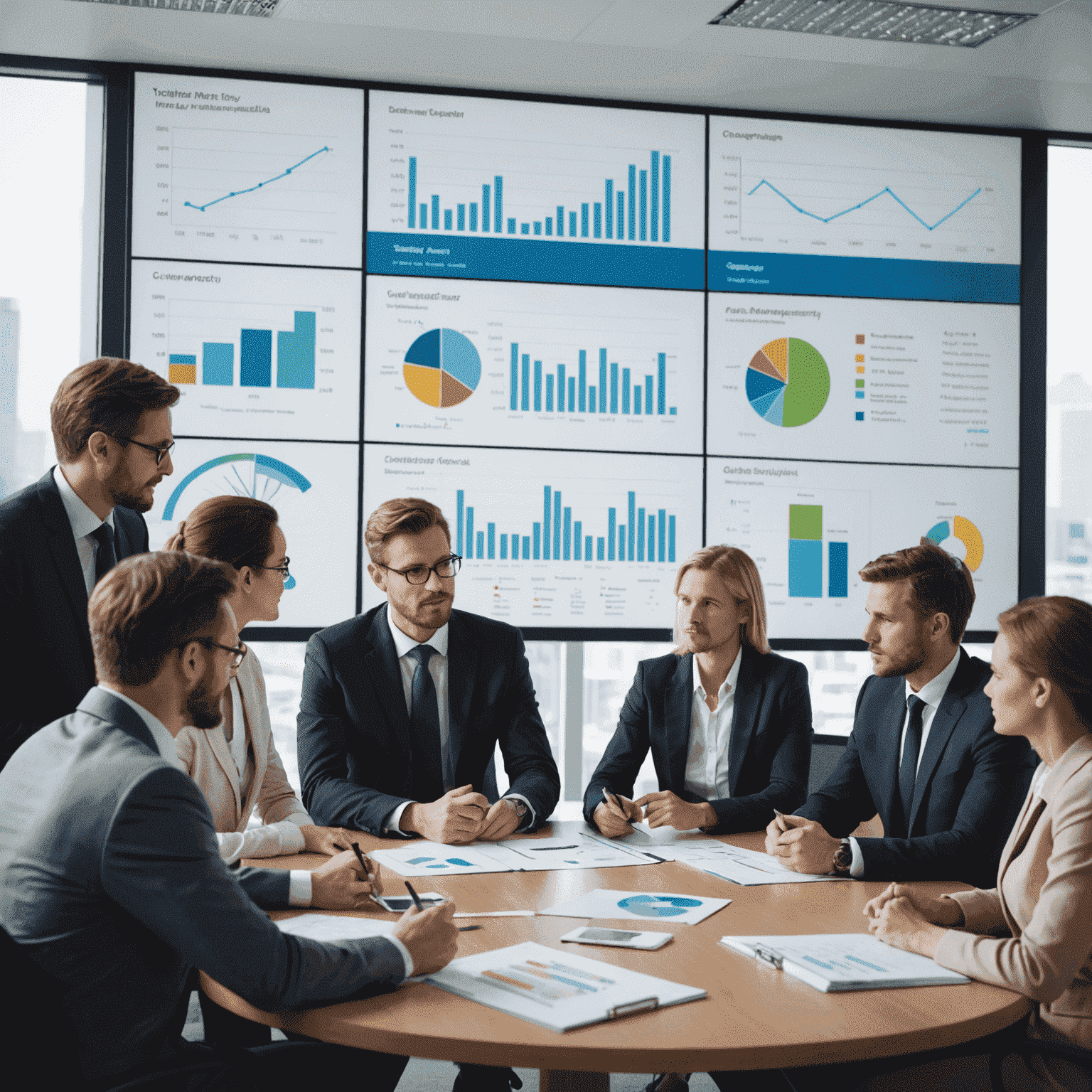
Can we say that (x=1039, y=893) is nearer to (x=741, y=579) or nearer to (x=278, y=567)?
(x=741, y=579)

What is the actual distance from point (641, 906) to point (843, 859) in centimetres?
54

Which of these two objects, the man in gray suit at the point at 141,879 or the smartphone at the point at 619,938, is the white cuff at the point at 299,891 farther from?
the smartphone at the point at 619,938

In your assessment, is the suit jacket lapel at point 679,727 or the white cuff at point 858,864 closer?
the white cuff at point 858,864

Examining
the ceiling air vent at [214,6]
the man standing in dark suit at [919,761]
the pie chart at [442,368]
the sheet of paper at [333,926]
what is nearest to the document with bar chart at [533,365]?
the pie chart at [442,368]

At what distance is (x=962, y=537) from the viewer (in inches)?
189

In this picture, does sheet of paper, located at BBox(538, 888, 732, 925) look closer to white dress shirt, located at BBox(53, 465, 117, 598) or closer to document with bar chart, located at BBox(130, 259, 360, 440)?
white dress shirt, located at BBox(53, 465, 117, 598)

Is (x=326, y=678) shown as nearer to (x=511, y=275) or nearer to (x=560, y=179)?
(x=511, y=275)

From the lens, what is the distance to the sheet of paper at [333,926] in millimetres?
1835

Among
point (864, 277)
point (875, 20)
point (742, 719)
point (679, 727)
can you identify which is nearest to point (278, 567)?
point (679, 727)

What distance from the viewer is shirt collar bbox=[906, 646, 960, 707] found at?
108 inches

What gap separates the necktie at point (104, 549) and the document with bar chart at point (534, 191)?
1904 mm

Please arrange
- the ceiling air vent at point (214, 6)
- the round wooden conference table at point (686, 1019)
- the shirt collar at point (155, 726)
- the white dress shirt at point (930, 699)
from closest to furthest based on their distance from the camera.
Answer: the round wooden conference table at point (686, 1019) → the shirt collar at point (155, 726) → the white dress shirt at point (930, 699) → the ceiling air vent at point (214, 6)

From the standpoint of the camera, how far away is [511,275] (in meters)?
4.48

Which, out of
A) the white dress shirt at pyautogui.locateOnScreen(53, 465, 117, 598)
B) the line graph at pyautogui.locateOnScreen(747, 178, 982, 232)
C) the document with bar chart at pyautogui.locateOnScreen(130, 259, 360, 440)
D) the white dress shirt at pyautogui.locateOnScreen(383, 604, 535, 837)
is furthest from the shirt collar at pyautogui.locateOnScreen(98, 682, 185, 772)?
the line graph at pyautogui.locateOnScreen(747, 178, 982, 232)
